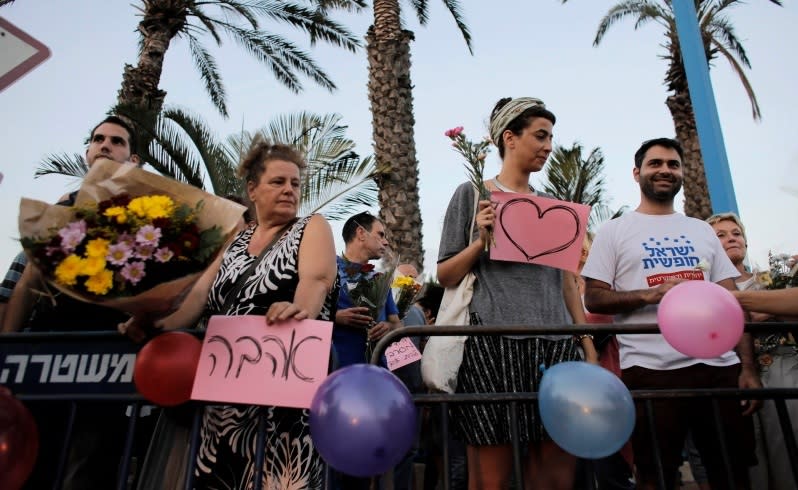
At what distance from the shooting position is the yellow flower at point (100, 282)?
1.80 meters

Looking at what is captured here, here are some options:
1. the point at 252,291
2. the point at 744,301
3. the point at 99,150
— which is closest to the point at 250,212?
the point at 99,150

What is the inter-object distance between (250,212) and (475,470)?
2.18 m

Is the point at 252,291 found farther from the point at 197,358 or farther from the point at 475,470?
the point at 475,470

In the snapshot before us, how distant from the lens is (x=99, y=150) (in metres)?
3.21

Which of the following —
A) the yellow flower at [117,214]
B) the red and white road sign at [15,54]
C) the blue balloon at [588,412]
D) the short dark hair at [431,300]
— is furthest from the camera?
the short dark hair at [431,300]

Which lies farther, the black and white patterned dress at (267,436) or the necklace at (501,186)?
the necklace at (501,186)

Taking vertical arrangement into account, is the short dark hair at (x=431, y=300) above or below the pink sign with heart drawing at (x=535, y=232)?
above

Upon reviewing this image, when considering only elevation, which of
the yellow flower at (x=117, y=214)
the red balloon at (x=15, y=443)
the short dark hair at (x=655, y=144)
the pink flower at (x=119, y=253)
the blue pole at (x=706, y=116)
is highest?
the blue pole at (x=706, y=116)

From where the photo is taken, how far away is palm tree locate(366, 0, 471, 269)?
9164 millimetres

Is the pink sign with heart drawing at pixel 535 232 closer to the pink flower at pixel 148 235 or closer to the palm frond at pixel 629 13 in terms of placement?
the pink flower at pixel 148 235

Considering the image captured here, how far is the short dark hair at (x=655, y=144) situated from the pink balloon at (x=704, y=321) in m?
1.38

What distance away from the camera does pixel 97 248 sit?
1849mm

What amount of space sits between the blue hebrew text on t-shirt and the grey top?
22.7 inches

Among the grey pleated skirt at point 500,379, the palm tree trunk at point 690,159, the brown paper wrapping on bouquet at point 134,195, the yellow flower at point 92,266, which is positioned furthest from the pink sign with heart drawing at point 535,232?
the palm tree trunk at point 690,159
